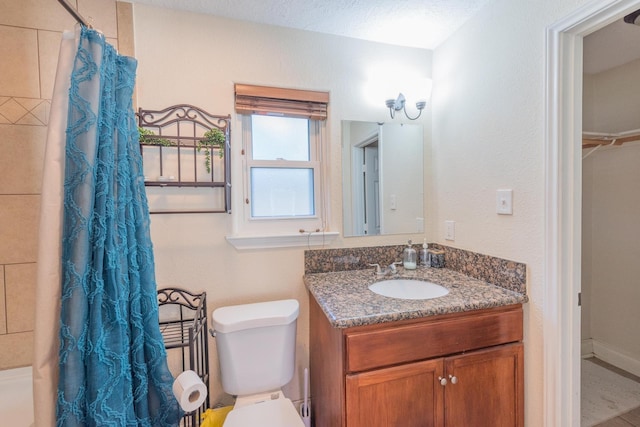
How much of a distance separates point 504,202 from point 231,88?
152 cm

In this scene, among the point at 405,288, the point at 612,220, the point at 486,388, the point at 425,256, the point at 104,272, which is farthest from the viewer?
the point at 612,220

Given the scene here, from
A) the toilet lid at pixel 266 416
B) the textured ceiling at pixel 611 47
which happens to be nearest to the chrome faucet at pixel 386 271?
the toilet lid at pixel 266 416

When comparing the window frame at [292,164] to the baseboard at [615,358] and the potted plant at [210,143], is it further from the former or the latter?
the baseboard at [615,358]

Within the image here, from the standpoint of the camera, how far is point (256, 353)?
1371mm

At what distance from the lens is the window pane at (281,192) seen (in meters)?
1.67

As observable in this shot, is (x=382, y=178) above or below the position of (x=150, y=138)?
below

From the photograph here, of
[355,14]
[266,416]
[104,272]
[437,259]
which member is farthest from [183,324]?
[355,14]

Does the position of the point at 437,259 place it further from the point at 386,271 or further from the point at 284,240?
the point at 284,240

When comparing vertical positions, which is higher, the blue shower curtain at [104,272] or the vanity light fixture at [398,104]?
the vanity light fixture at [398,104]

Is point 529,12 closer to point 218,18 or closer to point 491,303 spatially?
point 491,303

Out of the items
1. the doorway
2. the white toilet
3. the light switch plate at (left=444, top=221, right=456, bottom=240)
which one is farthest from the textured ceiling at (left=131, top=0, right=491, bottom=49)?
the white toilet

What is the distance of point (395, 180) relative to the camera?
73.8 inches

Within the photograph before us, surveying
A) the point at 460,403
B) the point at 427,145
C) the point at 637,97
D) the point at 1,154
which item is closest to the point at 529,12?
the point at 427,145

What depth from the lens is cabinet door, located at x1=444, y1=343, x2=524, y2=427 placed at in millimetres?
1204
